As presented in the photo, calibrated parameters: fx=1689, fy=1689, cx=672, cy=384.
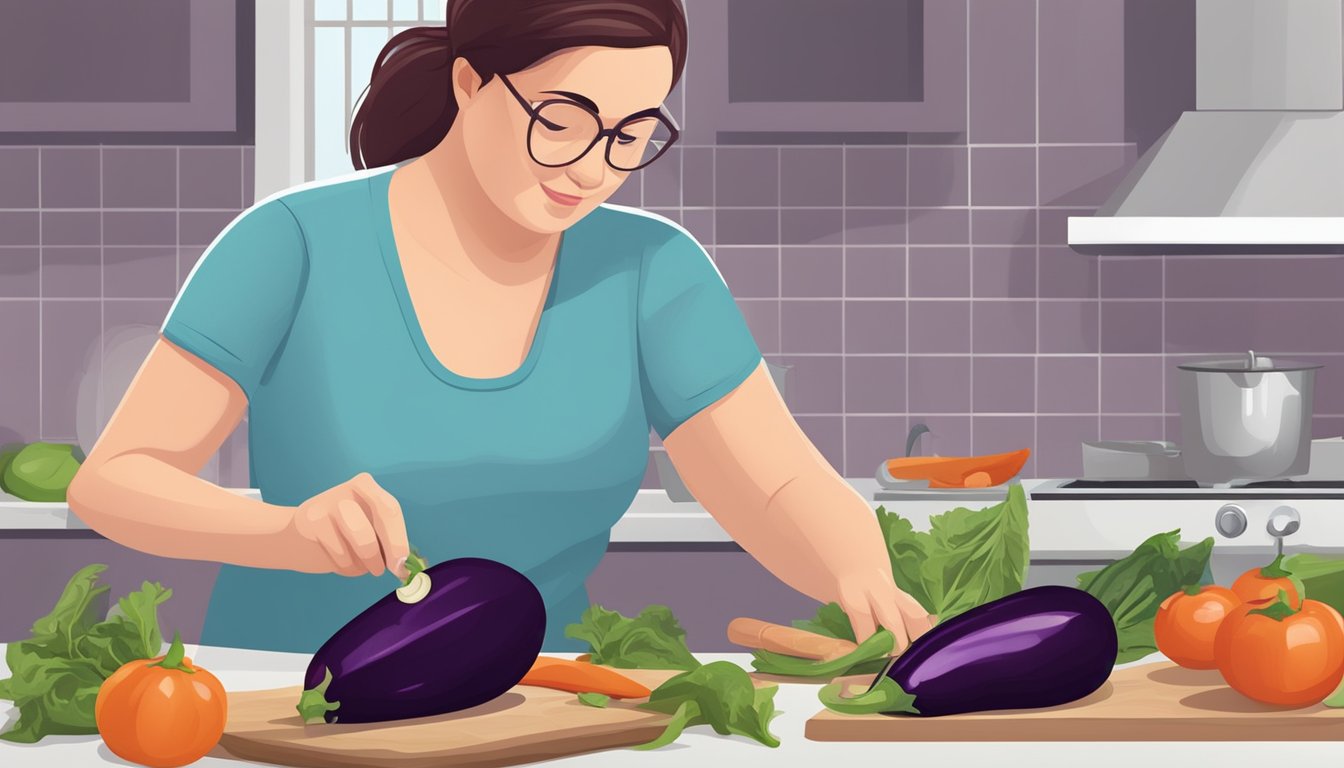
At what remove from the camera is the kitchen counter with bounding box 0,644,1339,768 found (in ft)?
4.00

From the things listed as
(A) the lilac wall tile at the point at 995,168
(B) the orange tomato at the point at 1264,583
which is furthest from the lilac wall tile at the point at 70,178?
(B) the orange tomato at the point at 1264,583

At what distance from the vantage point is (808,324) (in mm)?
3600

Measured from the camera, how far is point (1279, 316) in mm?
3592

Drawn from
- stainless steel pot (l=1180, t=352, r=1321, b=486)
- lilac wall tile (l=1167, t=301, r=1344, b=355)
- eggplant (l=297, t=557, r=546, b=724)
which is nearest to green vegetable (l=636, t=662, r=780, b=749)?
eggplant (l=297, t=557, r=546, b=724)

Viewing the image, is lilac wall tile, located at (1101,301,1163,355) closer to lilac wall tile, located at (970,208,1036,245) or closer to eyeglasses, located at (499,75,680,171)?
lilac wall tile, located at (970,208,1036,245)

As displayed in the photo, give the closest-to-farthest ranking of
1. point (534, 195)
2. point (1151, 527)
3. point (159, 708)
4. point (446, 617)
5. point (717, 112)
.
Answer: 1. point (159, 708)
2. point (446, 617)
3. point (534, 195)
4. point (1151, 527)
5. point (717, 112)

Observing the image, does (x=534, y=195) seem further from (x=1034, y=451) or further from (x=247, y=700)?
(x=1034, y=451)

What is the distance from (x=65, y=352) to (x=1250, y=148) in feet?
8.09

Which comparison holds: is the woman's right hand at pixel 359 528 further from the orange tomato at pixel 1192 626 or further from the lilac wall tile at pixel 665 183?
the lilac wall tile at pixel 665 183

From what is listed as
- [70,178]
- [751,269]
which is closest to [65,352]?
[70,178]

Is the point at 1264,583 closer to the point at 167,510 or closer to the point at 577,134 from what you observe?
the point at 577,134

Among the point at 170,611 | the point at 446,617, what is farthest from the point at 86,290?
the point at 446,617

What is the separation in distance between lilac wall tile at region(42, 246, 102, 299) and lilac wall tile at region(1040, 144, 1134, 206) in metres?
2.04

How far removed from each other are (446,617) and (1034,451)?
2.48 metres
